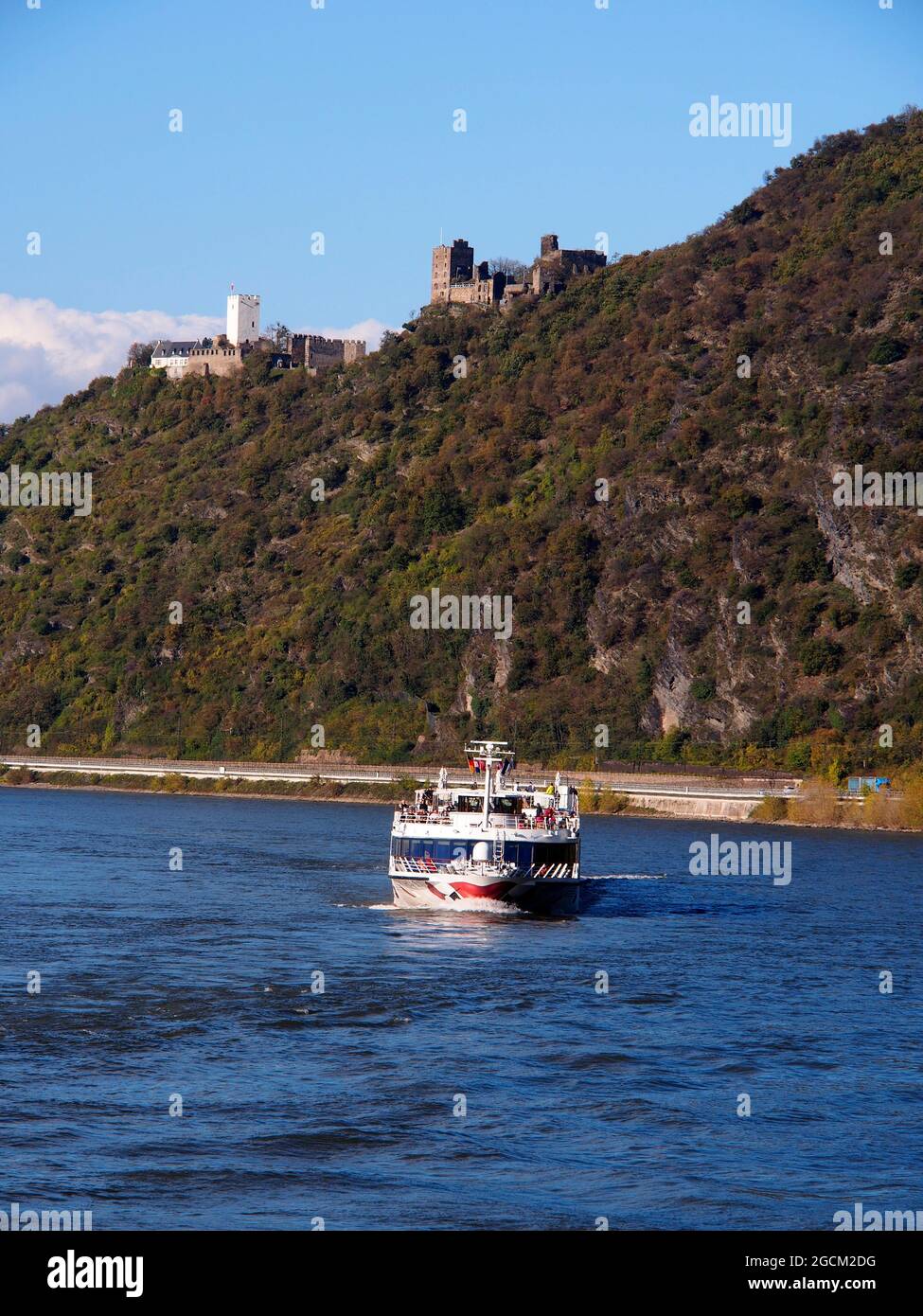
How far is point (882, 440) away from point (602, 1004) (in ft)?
347

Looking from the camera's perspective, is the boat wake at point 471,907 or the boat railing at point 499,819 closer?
the boat wake at point 471,907

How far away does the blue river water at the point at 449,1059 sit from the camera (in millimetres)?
26609

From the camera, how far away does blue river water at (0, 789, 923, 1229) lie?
26.6 metres

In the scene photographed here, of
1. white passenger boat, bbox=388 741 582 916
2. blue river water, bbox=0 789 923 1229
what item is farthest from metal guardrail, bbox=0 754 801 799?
blue river water, bbox=0 789 923 1229

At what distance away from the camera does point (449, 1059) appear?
35719mm

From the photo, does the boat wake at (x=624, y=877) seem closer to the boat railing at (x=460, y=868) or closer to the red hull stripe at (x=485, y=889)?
the boat railing at (x=460, y=868)

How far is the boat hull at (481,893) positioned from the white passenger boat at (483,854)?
3 cm

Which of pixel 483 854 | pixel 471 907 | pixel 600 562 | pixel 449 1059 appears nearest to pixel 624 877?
pixel 471 907

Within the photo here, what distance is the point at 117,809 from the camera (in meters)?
121

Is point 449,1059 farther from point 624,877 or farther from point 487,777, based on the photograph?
point 624,877

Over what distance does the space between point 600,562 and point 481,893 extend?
94.4 m

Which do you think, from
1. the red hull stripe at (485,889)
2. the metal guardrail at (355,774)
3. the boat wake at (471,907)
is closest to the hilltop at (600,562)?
the metal guardrail at (355,774)
